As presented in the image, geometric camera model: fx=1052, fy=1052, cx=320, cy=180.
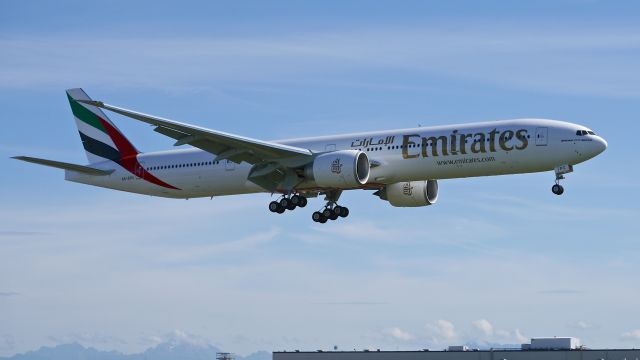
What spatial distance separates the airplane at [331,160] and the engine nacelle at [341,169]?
0.05 metres

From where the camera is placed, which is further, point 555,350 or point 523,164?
point 555,350

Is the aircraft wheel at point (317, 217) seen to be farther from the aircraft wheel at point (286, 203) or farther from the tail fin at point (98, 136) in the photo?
the tail fin at point (98, 136)

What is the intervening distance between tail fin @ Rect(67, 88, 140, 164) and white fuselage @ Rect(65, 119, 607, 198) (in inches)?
211

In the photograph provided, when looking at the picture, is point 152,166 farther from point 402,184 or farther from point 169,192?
point 402,184

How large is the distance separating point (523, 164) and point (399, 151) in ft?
22.8

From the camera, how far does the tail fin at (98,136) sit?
68812 millimetres

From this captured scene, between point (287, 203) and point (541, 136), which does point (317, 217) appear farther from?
point (541, 136)

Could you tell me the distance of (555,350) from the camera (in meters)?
77.9

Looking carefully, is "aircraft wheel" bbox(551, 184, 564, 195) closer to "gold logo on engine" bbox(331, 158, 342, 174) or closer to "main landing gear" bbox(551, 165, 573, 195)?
"main landing gear" bbox(551, 165, 573, 195)

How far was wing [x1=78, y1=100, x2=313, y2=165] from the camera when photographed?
55.7 metres

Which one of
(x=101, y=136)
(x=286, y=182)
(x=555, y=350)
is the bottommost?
(x=555, y=350)

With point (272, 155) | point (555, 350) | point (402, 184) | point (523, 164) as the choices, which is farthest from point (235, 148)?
point (555, 350)

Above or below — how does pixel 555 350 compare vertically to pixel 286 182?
below

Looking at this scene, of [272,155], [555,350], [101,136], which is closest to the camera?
[272,155]
